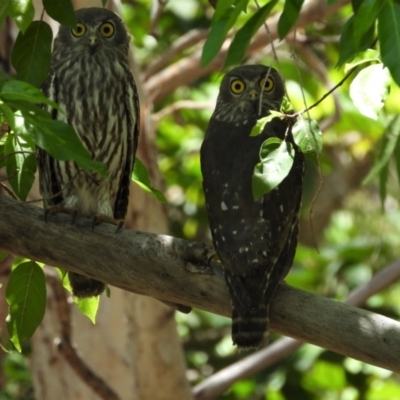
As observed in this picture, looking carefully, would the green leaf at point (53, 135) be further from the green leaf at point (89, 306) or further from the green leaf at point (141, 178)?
the green leaf at point (89, 306)

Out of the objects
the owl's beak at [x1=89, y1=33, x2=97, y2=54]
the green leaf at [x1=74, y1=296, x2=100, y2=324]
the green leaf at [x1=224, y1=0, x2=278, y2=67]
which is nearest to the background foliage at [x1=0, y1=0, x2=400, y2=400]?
the owl's beak at [x1=89, y1=33, x2=97, y2=54]

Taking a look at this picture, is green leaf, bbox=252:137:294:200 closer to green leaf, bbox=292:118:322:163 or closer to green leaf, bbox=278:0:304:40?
green leaf, bbox=292:118:322:163

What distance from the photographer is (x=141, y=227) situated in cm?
554

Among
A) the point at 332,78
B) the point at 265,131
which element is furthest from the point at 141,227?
the point at 332,78

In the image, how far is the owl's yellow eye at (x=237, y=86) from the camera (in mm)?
4062

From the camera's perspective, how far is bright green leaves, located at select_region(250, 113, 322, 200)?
256 cm

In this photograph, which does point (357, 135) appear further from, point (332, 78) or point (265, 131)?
point (265, 131)

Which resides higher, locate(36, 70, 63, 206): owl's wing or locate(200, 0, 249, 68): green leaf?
locate(200, 0, 249, 68): green leaf

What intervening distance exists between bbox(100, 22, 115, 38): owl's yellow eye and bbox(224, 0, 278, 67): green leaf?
1.50 m

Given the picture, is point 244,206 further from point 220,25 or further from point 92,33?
point 92,33

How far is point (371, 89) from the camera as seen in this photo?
8.44 feet

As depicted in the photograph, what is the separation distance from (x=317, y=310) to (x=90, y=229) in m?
0.83

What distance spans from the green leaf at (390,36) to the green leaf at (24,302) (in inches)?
56.1

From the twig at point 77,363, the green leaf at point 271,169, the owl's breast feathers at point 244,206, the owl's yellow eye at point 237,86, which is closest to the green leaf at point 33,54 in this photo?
the green leaf at point 271,169
